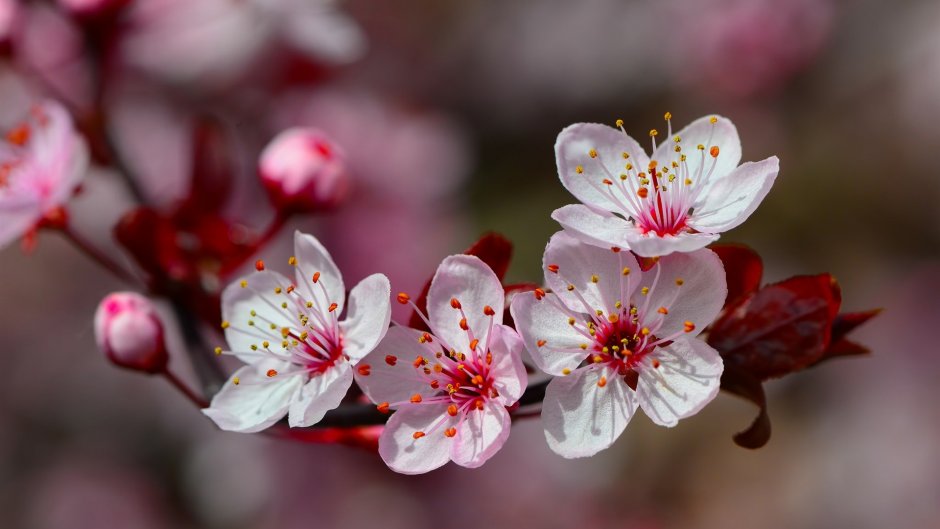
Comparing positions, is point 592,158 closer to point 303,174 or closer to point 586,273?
point 586,273

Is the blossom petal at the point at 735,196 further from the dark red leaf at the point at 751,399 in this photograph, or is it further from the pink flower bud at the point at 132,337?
the pink flower bud at the point at 132,337

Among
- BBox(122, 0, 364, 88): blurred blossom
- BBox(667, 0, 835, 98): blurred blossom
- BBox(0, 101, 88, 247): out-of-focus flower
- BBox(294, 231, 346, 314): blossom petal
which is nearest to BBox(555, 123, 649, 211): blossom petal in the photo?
BBox(294, 231, 346, 314): blossom petal

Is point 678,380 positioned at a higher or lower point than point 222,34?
higher

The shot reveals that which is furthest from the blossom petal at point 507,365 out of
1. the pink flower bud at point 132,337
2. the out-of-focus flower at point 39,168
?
the out-of-focus flower at point 39,168

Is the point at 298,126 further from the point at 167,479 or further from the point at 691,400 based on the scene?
the point at 691,400

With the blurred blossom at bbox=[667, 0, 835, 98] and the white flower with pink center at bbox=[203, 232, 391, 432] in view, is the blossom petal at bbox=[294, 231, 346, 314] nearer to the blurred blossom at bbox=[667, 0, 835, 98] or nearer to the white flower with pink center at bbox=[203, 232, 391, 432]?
the white flower with pink center at bbox=[203, 232, 391, 432]

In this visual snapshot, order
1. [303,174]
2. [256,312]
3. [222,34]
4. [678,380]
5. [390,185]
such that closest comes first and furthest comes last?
[678,380] < [256,312] < [303,174] < [222,34] < [390,185]

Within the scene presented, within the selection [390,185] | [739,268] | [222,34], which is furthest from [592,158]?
[390,185]
